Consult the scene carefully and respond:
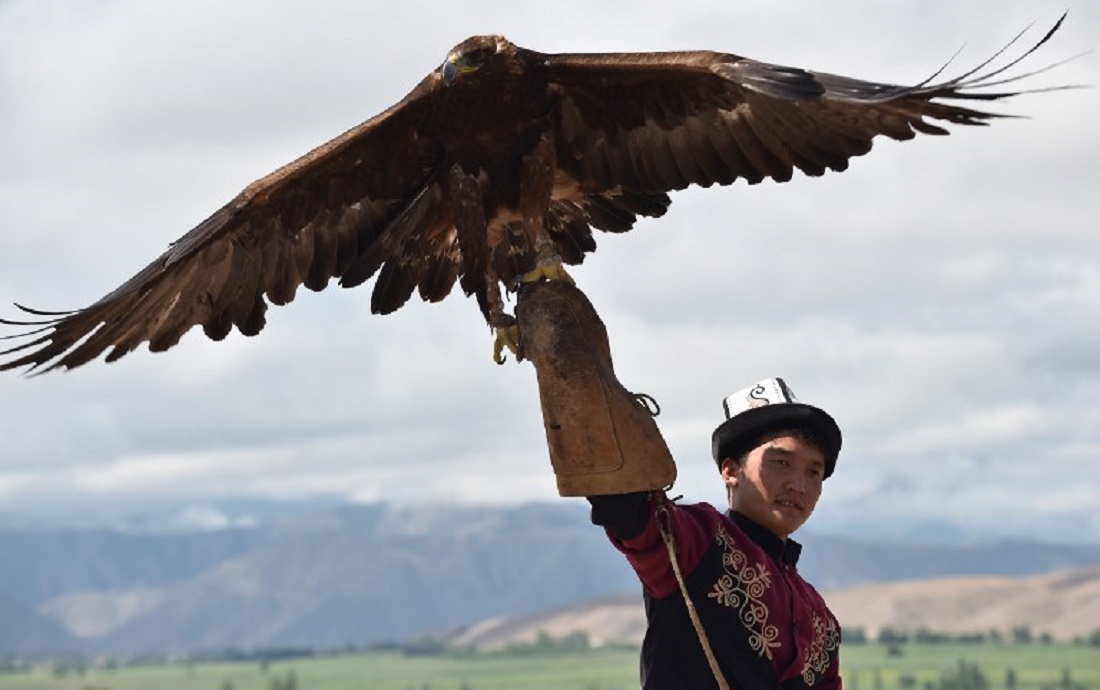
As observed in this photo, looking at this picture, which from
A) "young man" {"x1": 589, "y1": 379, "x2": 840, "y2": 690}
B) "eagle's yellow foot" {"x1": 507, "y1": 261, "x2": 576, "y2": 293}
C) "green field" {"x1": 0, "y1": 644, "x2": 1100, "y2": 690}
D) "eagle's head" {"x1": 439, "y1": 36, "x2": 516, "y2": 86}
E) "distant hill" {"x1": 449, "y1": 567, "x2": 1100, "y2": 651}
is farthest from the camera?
"distant hill" {"x1": 449, "y1": 567, "x2": 1100, "y2": 651}

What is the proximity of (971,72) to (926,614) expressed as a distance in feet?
627

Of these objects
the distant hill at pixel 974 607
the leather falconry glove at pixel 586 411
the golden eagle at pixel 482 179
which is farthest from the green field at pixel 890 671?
the leather falconry glove at pixel 586 411

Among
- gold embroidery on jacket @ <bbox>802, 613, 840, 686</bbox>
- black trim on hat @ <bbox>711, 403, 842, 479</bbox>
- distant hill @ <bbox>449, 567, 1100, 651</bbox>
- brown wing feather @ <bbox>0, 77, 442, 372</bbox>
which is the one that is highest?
distant hill @ <bbox>449, 567, 1100, 651</bbox>

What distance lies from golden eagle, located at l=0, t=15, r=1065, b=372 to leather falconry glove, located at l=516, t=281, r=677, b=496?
0.81 metres

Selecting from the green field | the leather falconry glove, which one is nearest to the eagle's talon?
the leather falconry glove

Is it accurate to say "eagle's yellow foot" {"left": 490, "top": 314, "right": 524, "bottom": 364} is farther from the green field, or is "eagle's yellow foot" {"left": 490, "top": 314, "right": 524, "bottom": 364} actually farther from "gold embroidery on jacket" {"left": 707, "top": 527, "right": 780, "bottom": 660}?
the green field

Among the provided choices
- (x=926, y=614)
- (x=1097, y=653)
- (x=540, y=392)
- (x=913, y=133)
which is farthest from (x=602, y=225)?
(x=926, y=614)

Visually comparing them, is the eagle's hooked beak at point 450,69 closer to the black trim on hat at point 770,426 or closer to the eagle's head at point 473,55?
the eagle's head at point 473,55

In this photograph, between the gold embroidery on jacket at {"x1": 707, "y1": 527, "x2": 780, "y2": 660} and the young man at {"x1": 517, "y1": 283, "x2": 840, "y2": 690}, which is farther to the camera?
the gold embroidery on jacket at {"x1": 707, "y1": 527, "x2": 780, "y2": 660}

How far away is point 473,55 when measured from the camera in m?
6.41

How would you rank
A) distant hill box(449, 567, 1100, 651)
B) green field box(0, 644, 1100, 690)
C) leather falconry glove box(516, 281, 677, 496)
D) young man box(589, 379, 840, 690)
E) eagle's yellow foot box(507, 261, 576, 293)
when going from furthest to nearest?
1. distant hill box(449, 567, 1100, 651)
2. green field box(0, 644, 1100, 690)
3. eagle's yellow foot box(507, 261, 576, 293)
4. young man box(589, 379, 840, 690)
5. leather falconry glove box(516, 281, 677, 496)

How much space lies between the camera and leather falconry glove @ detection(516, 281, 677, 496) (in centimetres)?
509

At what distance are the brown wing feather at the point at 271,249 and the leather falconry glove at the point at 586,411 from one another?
5.23 feet

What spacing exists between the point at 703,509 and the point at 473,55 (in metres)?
1.90
